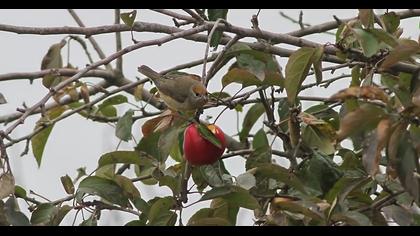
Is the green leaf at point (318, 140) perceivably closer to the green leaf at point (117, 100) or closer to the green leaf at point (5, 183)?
the green leaf at point (5, 183)

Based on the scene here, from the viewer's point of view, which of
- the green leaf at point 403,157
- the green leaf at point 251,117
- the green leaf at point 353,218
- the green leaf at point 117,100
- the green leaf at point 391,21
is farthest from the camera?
the green leaf at point 117,100

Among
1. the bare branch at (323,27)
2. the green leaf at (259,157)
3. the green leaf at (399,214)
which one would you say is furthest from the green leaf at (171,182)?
the bare branch at (323,27)

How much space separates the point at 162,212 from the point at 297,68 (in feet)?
1.00

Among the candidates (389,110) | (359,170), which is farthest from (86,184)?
(389,110)

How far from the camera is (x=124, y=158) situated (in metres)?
1.52

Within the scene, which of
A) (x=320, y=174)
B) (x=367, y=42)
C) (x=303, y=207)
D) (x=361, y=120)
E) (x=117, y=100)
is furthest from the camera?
(x=117, y=100)

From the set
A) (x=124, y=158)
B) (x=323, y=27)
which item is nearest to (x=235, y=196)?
(x=124, y=158)

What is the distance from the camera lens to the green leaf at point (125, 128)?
5.39 ft

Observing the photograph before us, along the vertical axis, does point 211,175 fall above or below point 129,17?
below

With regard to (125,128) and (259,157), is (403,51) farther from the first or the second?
(125,128)

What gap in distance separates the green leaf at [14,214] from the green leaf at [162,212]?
0.62 ft
